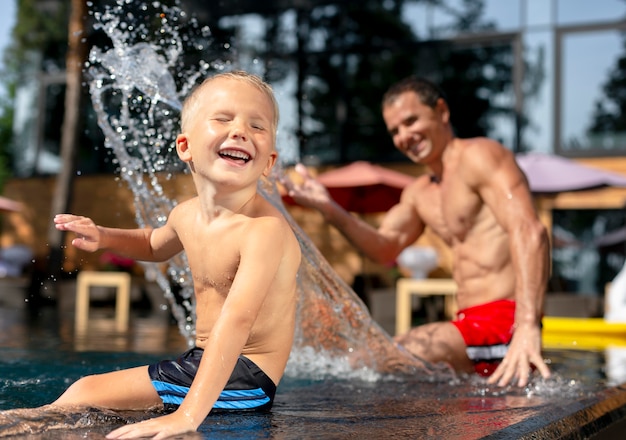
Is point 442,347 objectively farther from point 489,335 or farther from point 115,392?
point 115,392

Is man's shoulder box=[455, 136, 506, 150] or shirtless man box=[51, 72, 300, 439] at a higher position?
man's shoulder box=[455, 136, 506, 150]

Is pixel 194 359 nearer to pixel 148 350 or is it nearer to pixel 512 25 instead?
pixel 148 350

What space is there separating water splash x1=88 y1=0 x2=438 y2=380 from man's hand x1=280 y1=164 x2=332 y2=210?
15 cm

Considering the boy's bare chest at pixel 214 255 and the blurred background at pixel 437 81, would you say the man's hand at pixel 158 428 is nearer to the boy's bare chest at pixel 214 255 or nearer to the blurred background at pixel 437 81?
the boy's bare chest at pixel 214 255

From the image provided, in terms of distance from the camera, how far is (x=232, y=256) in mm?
2082

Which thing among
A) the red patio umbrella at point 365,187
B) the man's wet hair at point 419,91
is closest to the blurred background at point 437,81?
the red patio umbrella at point 365,187

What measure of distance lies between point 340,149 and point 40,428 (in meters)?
12.0

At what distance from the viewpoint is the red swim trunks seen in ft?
11.7

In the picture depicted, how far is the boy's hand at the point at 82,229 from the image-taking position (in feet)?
7.44

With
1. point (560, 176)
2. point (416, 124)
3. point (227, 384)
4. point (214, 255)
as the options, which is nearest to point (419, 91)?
point (416, 124)

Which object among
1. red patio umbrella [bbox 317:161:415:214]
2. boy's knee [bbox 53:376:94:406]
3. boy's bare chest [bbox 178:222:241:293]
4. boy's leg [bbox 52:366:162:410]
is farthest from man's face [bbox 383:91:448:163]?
red patio umbrella [bbox 317:161:415:214]

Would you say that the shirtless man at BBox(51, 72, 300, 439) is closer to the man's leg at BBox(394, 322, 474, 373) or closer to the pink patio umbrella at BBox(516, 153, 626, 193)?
the man's leg at BBox(394, 322, 474, 373)

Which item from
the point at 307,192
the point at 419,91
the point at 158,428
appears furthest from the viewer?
the point at 419,91

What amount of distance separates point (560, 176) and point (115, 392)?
A: 332 inches
